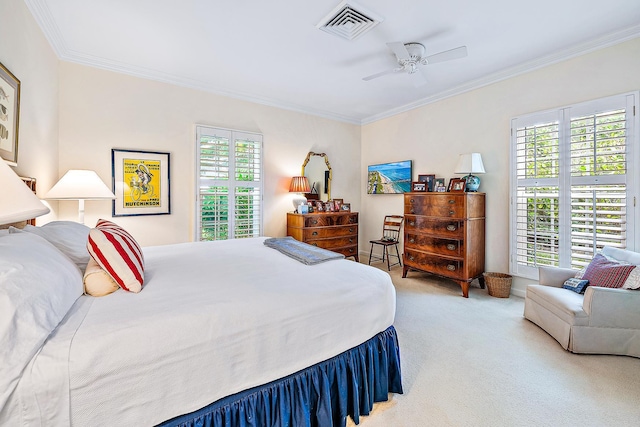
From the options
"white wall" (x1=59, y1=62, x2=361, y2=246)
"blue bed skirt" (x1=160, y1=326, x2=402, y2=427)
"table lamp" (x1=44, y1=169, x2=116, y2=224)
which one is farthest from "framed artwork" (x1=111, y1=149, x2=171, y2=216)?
"blue bed skirt" (x1=160, y1=326, x2=402, y2=427)

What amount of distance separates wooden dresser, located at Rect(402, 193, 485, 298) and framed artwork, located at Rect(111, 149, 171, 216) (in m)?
3.29

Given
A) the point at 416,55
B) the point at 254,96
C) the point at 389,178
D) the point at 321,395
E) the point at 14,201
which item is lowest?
the point at 321,395

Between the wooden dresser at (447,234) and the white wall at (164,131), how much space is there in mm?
1986

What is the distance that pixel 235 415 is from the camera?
1.21 m

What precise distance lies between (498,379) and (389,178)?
3574 millimetres

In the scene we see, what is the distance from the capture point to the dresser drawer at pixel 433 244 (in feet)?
11.9

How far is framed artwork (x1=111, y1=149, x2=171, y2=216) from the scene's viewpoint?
11.1 ft

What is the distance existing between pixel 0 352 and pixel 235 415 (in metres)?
0.81

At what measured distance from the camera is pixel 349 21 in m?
2.49

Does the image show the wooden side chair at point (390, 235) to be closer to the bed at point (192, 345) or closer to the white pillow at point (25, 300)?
the bed at point (192, 345)

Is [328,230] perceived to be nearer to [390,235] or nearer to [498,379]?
[390,235]

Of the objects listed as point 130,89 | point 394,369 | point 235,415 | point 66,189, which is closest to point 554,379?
point 394,369

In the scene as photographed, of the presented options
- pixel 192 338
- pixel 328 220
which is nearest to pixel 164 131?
pixel 328 220

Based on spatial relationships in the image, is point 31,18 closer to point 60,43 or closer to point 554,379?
point 60,43
